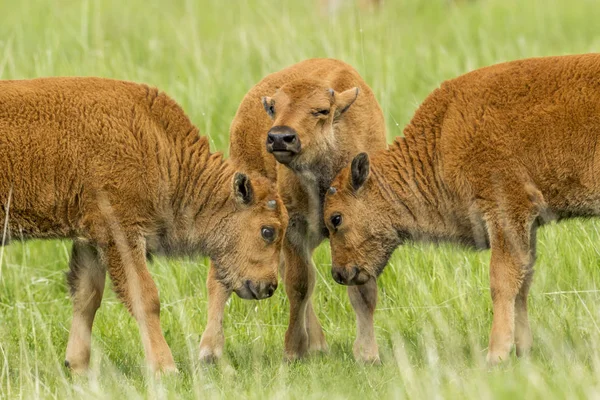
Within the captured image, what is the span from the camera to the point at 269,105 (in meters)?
8.57

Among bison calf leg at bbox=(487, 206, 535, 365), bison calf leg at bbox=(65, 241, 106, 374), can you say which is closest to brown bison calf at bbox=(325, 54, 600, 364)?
bison calf leg at bbox=(487, 206, 535, 365)

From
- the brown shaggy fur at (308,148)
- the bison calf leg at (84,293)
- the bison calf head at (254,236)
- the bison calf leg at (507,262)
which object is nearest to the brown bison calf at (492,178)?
the bison calf leg at (507,262)

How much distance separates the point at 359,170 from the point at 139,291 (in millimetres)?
1651

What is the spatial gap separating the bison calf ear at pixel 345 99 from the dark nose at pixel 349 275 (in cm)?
105

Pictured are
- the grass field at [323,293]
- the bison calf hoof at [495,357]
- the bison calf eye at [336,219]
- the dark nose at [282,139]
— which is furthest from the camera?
the bison calf eye at [336,219]

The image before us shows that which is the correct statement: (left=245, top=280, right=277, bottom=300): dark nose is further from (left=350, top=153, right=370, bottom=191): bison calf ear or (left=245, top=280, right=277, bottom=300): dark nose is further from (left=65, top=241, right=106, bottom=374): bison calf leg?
(left=65, top=241, right=106, bottom=374): bison calf leg

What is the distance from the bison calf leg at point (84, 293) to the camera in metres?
8.66

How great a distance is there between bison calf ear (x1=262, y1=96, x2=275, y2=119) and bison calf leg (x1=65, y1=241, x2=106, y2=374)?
4.96 feet

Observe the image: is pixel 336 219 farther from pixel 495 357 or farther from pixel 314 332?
pixel 495 357

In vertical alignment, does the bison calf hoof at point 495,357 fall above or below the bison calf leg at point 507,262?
below

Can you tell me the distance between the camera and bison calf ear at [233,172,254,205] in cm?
836

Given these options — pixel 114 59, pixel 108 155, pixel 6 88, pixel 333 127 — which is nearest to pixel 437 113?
pixel 333 127

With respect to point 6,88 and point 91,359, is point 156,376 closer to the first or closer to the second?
point 91,359

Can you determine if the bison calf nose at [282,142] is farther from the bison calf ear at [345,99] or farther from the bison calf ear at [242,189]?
the bison calf ear at [345,99]
